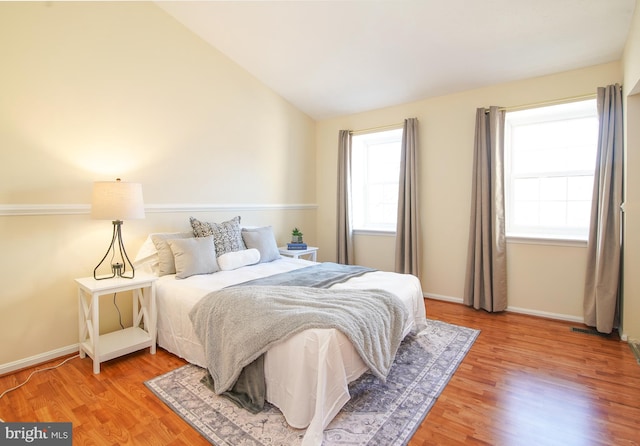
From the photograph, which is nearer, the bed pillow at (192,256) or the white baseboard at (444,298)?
the bed pillow at (192,256)

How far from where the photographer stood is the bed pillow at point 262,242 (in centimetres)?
329

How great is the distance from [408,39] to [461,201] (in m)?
1.77

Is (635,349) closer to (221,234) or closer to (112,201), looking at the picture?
(221,234)

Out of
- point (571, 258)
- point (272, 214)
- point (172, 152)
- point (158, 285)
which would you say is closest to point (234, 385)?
point (158, 285)

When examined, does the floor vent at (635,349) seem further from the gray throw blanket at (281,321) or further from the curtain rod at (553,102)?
the curtain rod at (553,102)

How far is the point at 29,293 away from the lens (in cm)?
232

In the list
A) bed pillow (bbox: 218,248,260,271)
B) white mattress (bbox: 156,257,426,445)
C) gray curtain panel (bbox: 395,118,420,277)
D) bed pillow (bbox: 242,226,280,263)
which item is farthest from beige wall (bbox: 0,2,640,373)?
white mattress (bbox: 156,257,426,445)

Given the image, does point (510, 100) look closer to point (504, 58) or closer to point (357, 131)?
point (504, 58)

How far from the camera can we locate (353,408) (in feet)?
5.96

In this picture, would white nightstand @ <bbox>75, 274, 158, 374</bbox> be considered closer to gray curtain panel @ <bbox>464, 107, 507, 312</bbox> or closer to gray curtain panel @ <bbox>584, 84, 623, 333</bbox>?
gray curtain panel @ <bbox>464, 107, 507, 312</bbox>

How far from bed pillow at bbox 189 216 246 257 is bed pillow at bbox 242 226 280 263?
0.08 m

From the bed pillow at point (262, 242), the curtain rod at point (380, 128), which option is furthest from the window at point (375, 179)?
the bed pillow at point (262, 242)

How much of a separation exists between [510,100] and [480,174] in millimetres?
791

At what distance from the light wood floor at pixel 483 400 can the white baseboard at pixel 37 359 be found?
0.20ft
